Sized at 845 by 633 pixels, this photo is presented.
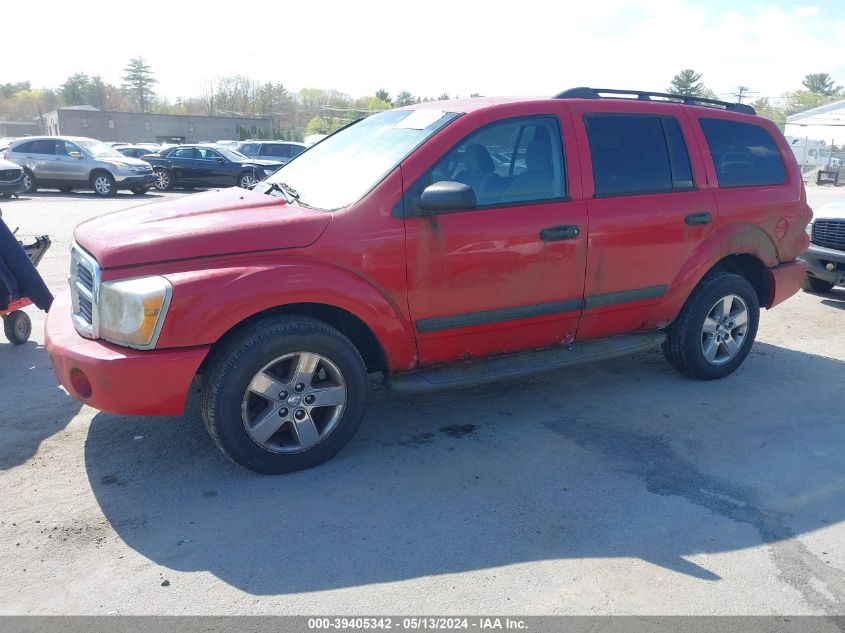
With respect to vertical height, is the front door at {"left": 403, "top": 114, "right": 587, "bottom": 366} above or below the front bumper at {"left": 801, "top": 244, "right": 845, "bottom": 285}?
above

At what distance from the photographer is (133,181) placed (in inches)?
770

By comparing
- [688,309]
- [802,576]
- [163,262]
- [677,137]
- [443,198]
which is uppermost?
[677,137]

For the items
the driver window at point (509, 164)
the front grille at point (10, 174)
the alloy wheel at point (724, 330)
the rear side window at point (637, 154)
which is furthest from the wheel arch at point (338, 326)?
the front grille at point (10, 174)

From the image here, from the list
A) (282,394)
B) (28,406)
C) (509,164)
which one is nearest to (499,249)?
(509,164)

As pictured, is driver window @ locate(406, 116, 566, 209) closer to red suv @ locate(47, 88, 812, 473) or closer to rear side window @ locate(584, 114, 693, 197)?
red suv @ locate(47, 88, 812, 473)

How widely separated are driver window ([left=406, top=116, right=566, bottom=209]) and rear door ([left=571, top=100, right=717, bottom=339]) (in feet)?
0.74

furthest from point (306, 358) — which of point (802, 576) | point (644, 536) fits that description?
point (802, 576)

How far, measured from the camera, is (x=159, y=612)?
8.68ft

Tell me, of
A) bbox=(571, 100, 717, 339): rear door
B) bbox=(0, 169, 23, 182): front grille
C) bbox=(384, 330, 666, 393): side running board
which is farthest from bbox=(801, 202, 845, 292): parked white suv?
bbox=(0, 169, 23, 182): front grille

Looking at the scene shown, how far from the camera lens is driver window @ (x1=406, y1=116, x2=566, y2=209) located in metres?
3.98

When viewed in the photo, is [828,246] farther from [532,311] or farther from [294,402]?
[294,402]

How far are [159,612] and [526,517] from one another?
1.68m

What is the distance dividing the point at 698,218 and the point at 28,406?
15.3ft

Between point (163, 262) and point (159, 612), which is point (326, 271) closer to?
point (163, 262)
